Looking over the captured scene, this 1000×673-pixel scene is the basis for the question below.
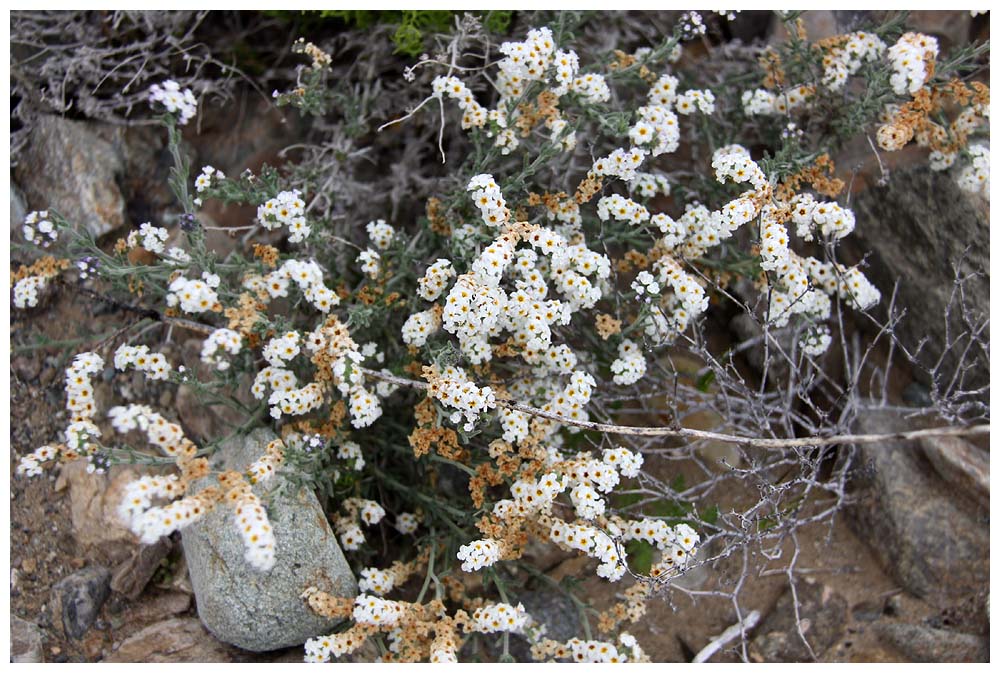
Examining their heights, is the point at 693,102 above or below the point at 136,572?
above

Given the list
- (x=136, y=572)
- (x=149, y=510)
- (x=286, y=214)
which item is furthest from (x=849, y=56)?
(x=136, y=572)

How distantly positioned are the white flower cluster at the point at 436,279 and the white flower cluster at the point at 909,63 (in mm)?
2584

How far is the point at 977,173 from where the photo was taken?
512 centimetres

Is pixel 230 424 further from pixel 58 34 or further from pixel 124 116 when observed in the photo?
pixel 58 34

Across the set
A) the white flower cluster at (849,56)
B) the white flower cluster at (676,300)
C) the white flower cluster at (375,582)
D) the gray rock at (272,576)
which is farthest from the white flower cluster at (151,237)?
the white flower cluster at (849,56)

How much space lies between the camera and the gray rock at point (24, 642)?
455 centimetres

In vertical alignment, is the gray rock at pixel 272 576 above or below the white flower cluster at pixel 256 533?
below

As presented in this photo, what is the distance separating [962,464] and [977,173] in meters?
1.65

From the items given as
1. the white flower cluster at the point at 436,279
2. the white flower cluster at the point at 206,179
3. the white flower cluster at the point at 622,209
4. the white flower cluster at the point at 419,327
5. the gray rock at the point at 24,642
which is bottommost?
the gray rock at the point at 24,642

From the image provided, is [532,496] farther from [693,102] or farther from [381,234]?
[693,102]

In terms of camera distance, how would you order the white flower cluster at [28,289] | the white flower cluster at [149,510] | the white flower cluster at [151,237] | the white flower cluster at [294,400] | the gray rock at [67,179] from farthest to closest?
the gray rock at [67,179] < the white flower cluster at [28,289] < the white flower cluster at [151,237] < the white flower cluster at [294,400] < the white flower cluster at [149,510]

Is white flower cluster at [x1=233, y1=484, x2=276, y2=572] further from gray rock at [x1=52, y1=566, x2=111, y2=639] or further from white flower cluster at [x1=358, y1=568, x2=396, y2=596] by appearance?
gray rock at [x1=52, y1=566, x2=111, y2=639]

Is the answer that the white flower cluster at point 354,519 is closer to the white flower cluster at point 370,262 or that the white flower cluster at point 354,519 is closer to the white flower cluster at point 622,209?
the white flower cluster at point 370,262

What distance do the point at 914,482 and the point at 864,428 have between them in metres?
0.41
